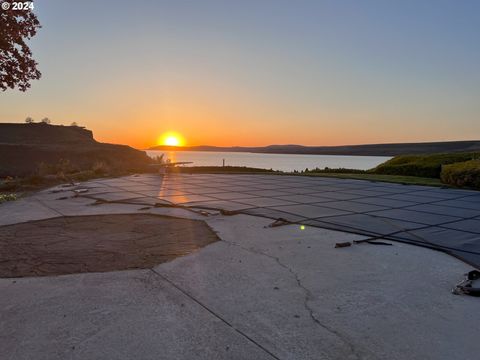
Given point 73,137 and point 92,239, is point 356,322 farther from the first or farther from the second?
point 73,137

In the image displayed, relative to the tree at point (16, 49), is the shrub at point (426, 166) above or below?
below

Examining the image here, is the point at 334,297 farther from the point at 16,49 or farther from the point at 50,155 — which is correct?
the point at 50,155

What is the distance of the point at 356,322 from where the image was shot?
283cm

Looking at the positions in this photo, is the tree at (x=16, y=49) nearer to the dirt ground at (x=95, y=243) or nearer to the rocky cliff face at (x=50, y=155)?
the dirt ground at (x=95, y=243)

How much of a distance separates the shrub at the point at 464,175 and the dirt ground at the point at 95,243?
36.1 feet

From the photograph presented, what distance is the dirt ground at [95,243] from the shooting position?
13.5 ft

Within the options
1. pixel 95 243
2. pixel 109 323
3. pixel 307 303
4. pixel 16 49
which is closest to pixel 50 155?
pixel 16 49

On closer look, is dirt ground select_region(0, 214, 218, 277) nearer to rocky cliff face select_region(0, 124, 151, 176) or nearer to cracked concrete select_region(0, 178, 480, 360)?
cracked concrete select_region(0, 178, 480, 360)

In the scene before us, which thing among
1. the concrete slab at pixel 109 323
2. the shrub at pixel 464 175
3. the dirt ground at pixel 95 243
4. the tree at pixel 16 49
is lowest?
the concrete slab at pixel 109 323

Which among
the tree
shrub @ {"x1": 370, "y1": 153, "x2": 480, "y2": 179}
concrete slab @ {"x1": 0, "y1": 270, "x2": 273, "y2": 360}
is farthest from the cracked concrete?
shrub @ {"x1": 370, "y1": 153, "x2": 480, "y2": 179}

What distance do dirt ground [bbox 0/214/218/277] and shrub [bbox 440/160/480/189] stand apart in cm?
1099

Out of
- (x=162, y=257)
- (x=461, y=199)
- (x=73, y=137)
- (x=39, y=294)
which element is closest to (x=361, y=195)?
(x=461, y=199)

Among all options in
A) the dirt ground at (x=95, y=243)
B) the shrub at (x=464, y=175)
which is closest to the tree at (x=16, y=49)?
the dirt ground at (x=95, y=243)

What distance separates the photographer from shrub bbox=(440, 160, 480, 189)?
12766 millimetres
